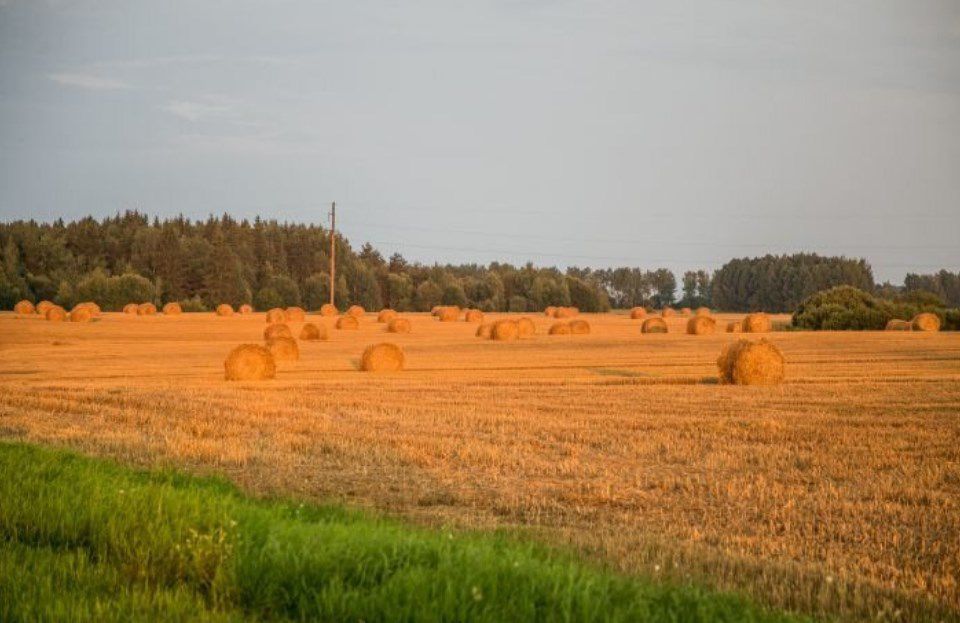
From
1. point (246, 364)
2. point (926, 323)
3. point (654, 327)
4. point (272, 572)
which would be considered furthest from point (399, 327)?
point (272, 572)

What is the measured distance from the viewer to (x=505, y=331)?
130ft

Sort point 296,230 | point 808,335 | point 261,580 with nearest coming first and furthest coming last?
point 261,580 < point 808,335 < point 296,230

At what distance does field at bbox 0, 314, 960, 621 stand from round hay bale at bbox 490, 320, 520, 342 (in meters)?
11.3

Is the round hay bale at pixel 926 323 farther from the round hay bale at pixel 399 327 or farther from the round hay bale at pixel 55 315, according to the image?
the round hay bale at pixel 55 315

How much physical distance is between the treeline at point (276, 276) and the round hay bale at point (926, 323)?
33.4 meters

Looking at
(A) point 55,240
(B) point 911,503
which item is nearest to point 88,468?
(B) point 911,503

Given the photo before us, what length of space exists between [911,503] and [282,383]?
15910 millimetres

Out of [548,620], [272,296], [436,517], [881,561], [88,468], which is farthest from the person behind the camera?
[272,296]

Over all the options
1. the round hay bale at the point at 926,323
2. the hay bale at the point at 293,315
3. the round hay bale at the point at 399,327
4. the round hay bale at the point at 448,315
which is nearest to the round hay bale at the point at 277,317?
the hay bale at the point at 293,315

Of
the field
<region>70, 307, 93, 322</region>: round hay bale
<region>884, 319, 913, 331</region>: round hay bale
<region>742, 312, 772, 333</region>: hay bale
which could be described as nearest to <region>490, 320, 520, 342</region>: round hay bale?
<region>742, 312, 772, 333</region>: hay bale

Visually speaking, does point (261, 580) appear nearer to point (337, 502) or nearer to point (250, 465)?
point (337, 502)

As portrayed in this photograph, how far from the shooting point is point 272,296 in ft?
264

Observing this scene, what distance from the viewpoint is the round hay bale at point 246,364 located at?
2358 centimetres

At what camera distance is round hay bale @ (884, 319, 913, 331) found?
4259 centimetres
